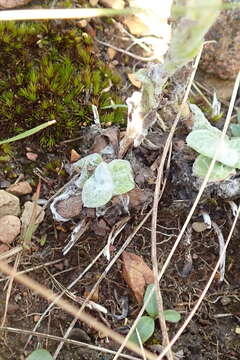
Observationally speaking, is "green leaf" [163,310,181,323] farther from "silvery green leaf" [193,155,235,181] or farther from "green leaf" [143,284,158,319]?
"silvery green leaf" [193,155,235,181]

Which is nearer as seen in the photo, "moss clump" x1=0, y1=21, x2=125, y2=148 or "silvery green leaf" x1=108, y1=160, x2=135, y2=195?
"silvery green leaf" x1=108, y1=160, x2=135, y2=195

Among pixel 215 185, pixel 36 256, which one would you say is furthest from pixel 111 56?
pixel 36 256

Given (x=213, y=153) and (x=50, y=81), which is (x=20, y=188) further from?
(x=213, y=153)

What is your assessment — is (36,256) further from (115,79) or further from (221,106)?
(221,106)

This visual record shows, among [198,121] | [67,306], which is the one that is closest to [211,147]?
A: [198,121]

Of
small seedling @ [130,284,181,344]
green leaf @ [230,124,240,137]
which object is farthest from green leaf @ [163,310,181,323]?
green leaf @ [230,124,240,137]

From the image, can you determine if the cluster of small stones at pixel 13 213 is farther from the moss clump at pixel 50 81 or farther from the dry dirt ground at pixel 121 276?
the moss clump at pixel 50 81
